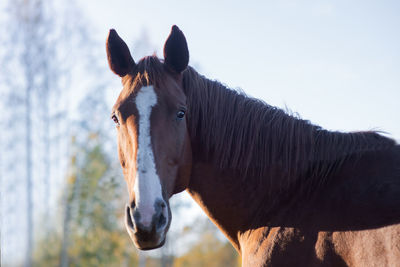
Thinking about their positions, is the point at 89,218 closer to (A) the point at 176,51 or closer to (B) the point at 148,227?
(A) the point at 176,51

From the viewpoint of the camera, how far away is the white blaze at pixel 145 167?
→ 2381 millimetres

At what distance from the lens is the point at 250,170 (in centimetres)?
310

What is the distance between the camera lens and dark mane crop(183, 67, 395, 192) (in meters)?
2.90

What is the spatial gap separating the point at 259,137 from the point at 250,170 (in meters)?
0.31

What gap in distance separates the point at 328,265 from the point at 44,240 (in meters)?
18.6

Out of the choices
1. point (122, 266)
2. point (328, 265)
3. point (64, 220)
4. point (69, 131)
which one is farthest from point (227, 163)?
point (122, 266)

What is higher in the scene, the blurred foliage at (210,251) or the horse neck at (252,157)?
the horse neck at (252,157)

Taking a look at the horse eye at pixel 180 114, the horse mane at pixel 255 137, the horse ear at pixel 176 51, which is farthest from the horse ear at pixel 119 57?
the horse eye at pixel 180 114

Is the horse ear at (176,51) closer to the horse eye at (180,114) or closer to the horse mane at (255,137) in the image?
the horse mane at (255,137)

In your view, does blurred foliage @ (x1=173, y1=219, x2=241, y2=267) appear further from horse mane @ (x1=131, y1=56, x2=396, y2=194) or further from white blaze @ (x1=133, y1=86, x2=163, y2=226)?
white blaze @ (x1=133, y1=86, x2=163, y2=226)

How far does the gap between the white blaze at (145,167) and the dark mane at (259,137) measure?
0.54m

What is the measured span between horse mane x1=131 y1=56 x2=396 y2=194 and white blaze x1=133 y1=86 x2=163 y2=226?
0.20 m

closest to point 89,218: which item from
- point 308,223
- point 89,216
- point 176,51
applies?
point 89,216

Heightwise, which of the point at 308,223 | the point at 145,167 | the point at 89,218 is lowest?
the point at 89,218
